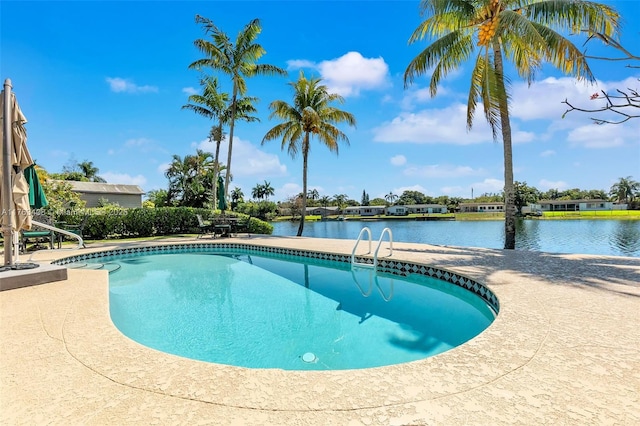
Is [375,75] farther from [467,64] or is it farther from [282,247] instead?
[282,247]

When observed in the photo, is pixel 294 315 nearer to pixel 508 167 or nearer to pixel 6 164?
pixel 6 164

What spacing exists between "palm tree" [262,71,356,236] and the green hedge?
189 inches

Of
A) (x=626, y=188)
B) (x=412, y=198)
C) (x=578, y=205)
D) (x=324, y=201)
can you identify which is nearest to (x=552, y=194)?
(x=578, y=205)

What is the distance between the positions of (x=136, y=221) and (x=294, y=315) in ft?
44.0

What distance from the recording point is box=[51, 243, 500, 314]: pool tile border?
5.70 metres

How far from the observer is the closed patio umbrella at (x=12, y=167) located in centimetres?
480

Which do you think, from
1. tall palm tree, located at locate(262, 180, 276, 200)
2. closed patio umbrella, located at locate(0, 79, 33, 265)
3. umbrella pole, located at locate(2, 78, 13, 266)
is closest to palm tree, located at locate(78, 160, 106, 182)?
tall palm tree, located at locate(262, 180, 276, 200)

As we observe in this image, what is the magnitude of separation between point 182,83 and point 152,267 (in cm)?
1632

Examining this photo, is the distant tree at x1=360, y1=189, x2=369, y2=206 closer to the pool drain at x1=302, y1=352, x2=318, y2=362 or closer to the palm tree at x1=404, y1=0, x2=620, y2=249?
the palm tree at x1=404, y1=0, x2=620, y2=249

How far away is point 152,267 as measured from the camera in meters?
9.15

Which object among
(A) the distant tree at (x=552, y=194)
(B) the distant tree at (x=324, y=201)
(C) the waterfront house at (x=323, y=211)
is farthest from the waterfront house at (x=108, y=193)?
(A) the distant tree at (x=552, y=194)

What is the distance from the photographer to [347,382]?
7.63 feet

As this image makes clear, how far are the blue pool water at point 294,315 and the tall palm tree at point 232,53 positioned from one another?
1068 centimetres

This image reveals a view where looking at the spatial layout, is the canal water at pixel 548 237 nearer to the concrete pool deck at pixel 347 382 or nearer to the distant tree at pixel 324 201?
the concrete pool deck at pixel 347 382
